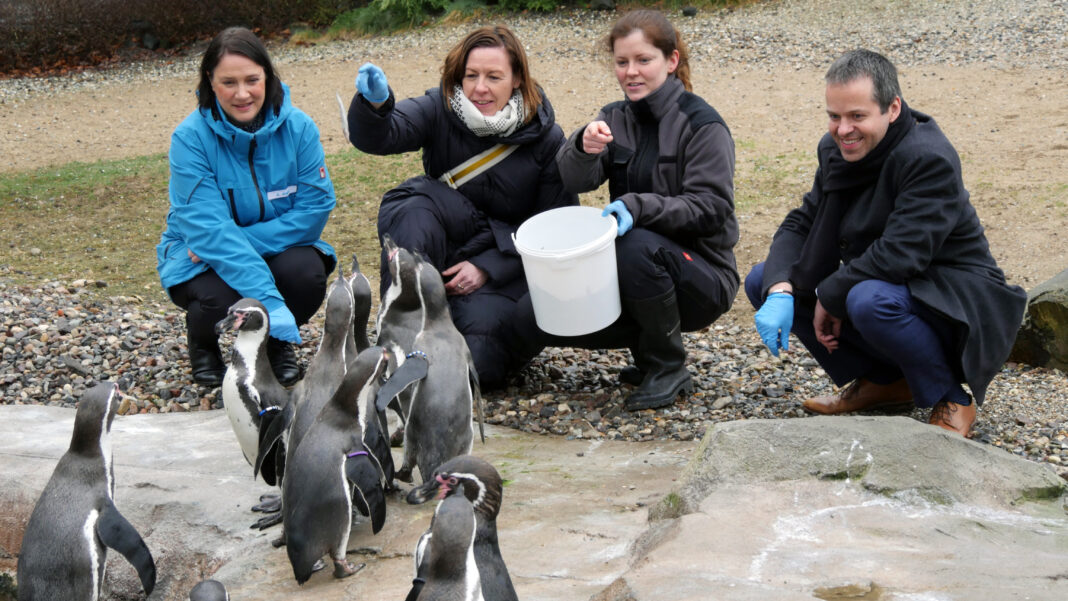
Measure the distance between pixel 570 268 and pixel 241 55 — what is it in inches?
64.1

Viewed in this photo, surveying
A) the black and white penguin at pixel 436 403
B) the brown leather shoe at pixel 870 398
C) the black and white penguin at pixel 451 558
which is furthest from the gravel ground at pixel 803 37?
the black and white penguin at pixel 451 558

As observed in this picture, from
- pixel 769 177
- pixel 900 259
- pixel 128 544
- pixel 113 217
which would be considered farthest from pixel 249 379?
pixel 769 177

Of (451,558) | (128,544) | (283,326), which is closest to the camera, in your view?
(451,558)

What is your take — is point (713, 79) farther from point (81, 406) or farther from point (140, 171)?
point (81, 406)

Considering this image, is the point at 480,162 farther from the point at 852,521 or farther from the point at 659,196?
the point at 852,521

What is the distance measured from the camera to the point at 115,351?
16.9 ft

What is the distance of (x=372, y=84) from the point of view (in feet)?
13.3

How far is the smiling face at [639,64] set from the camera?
406 centimetres

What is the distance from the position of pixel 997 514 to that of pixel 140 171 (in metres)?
8.05

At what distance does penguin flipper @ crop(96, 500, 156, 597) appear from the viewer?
2881 mm

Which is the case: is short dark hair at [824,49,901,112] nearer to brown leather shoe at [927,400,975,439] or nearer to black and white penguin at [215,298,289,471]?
brown leather shoe at [927,400,975,439]

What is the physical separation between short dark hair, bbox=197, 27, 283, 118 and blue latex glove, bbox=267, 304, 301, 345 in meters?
0.90

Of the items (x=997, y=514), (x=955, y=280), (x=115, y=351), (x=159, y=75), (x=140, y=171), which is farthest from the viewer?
(x=159, y=75)

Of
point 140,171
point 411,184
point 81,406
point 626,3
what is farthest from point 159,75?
point 81,406
